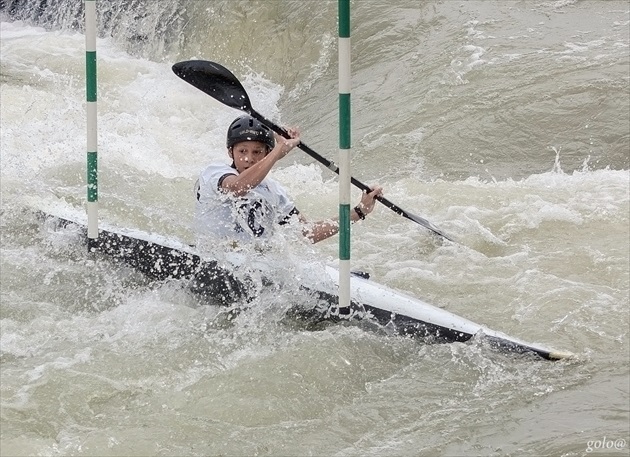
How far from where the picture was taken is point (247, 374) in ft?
14.0

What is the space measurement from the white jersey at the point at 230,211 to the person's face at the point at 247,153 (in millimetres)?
55

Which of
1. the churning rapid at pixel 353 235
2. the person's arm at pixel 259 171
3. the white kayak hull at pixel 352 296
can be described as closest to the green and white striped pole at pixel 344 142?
the white kayak hull at pixel 352 296

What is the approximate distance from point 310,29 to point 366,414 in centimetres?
698

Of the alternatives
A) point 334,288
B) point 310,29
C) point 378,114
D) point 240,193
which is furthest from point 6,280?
point 310,29

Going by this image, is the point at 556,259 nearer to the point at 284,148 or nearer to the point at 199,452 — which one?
the point at 284,148

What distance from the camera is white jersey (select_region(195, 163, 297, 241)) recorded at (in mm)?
4883

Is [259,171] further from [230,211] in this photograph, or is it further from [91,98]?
[91,98]

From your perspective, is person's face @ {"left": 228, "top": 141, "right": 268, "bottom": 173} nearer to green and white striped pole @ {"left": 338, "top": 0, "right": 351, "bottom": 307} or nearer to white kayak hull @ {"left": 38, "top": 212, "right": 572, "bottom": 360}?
white kayak hull @ {"left": 38, "top": 212, "right": 572, "bottom": 360}

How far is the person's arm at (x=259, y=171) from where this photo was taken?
15.2 ft

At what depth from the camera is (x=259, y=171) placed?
470 cm

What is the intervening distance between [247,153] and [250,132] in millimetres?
103

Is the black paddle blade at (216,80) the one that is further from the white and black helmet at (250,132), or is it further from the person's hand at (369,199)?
the person's hand at (369,199)

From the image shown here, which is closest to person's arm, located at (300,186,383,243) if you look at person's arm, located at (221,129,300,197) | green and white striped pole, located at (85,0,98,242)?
person's arm, located at (221,129,300,197)

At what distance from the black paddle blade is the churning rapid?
2.48 feet
